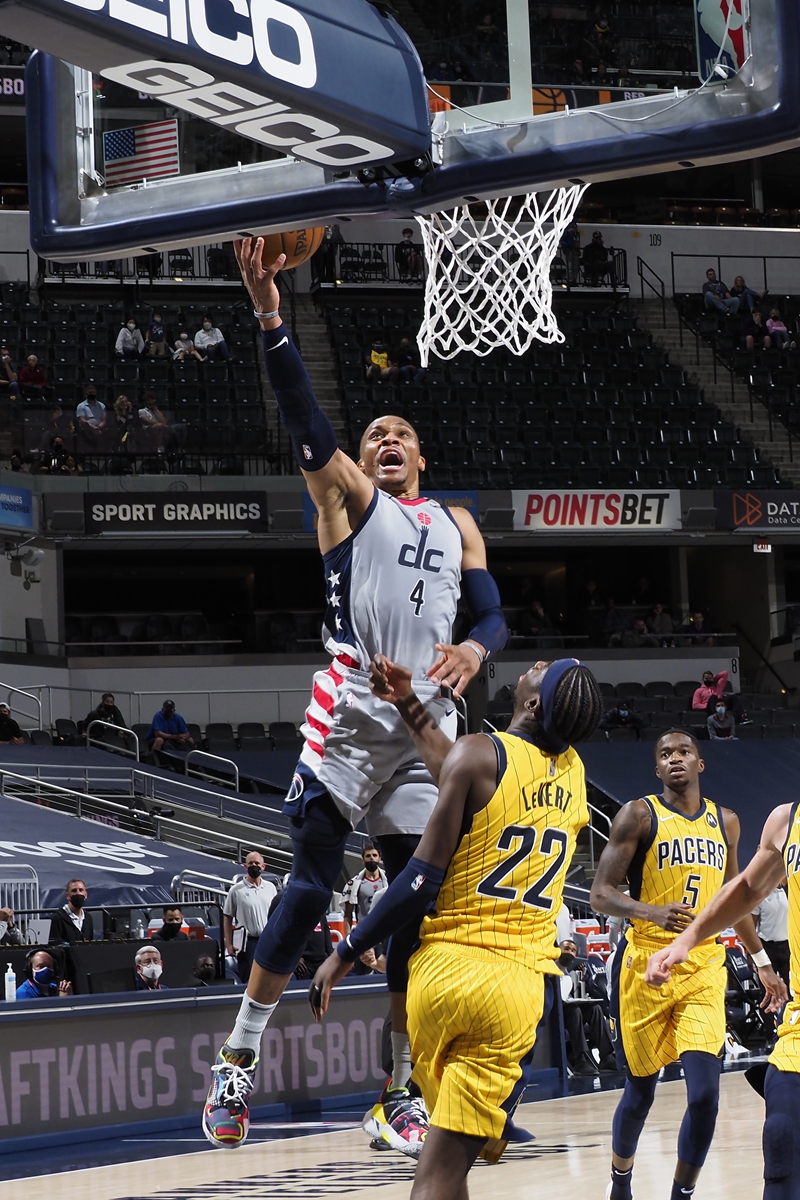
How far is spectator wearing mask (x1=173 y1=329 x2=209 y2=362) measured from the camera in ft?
84.1

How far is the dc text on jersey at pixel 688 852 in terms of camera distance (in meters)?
7.19

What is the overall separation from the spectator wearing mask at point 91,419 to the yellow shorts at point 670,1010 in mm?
18031

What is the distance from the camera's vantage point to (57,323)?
25.9m

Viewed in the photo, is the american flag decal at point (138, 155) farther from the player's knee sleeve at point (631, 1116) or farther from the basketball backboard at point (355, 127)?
the player's knee sleeve at point (631, 1116)

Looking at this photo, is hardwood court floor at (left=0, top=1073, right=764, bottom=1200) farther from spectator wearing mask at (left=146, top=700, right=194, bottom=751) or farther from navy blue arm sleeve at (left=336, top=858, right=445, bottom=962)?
spectator wearing mask at (left=146, top=700, right=194, bottom=751)

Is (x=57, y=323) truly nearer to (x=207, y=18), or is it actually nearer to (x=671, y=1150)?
(x=671, y=1150)

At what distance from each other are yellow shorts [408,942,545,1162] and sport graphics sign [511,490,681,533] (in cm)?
2041

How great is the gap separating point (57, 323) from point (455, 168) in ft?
72.0

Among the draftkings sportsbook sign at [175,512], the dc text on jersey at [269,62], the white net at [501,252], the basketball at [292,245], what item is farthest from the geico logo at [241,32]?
the draftkings sportsbook sign at [175,512]

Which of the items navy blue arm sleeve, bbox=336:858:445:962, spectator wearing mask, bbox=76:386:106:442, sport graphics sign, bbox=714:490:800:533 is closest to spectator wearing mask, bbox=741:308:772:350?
sport graphics sign, bbox=714:490:800:533

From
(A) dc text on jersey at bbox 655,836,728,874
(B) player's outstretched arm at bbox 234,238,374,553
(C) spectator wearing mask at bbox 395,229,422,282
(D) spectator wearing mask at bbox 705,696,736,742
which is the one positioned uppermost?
(C) spectator wearing mask at bbox 395,229,422,282

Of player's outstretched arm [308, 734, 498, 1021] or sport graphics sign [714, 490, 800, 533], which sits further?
sport graphics sign [714, 490, 800, 533]

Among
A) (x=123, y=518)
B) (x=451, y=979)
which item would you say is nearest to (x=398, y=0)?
(x=451, y=979)

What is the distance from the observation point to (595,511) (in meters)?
25.0
